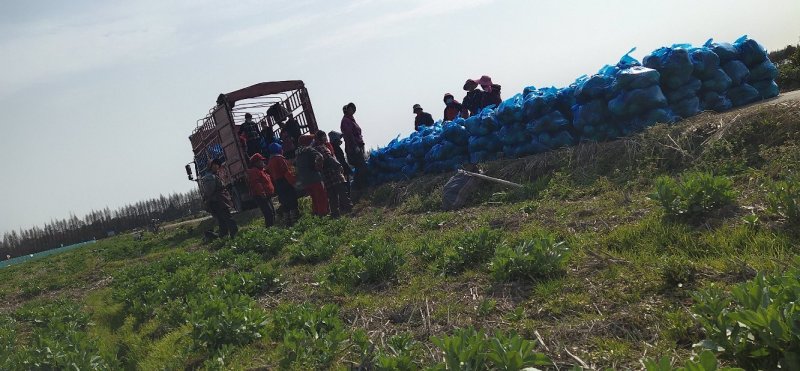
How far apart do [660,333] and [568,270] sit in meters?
1.38

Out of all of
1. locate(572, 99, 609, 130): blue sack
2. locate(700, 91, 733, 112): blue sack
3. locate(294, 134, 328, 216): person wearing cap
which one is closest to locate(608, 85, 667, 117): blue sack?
locate(572, 99, 609, 130): blue sack

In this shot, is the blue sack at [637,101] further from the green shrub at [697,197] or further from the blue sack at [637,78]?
the green shrub at [697,197]

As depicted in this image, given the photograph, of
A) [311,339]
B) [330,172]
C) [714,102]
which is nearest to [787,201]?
[311,339]

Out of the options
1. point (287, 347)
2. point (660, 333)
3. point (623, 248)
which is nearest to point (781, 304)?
point (660, 333)

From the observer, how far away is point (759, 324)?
2.36m

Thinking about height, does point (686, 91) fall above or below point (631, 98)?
below

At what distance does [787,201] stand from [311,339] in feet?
11.8

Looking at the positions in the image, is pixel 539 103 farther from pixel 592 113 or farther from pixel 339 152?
pixel 339 152

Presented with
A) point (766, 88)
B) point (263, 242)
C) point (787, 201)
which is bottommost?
point (787, 201)

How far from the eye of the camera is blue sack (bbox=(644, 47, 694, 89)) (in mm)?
8500

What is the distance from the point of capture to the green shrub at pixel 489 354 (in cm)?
259

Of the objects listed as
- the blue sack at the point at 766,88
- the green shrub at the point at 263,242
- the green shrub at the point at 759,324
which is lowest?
the green shrub at the point at 759,324

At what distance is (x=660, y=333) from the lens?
310 cm

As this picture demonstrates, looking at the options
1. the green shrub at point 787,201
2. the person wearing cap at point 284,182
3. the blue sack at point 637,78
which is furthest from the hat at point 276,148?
the green shrub at point 787,201
